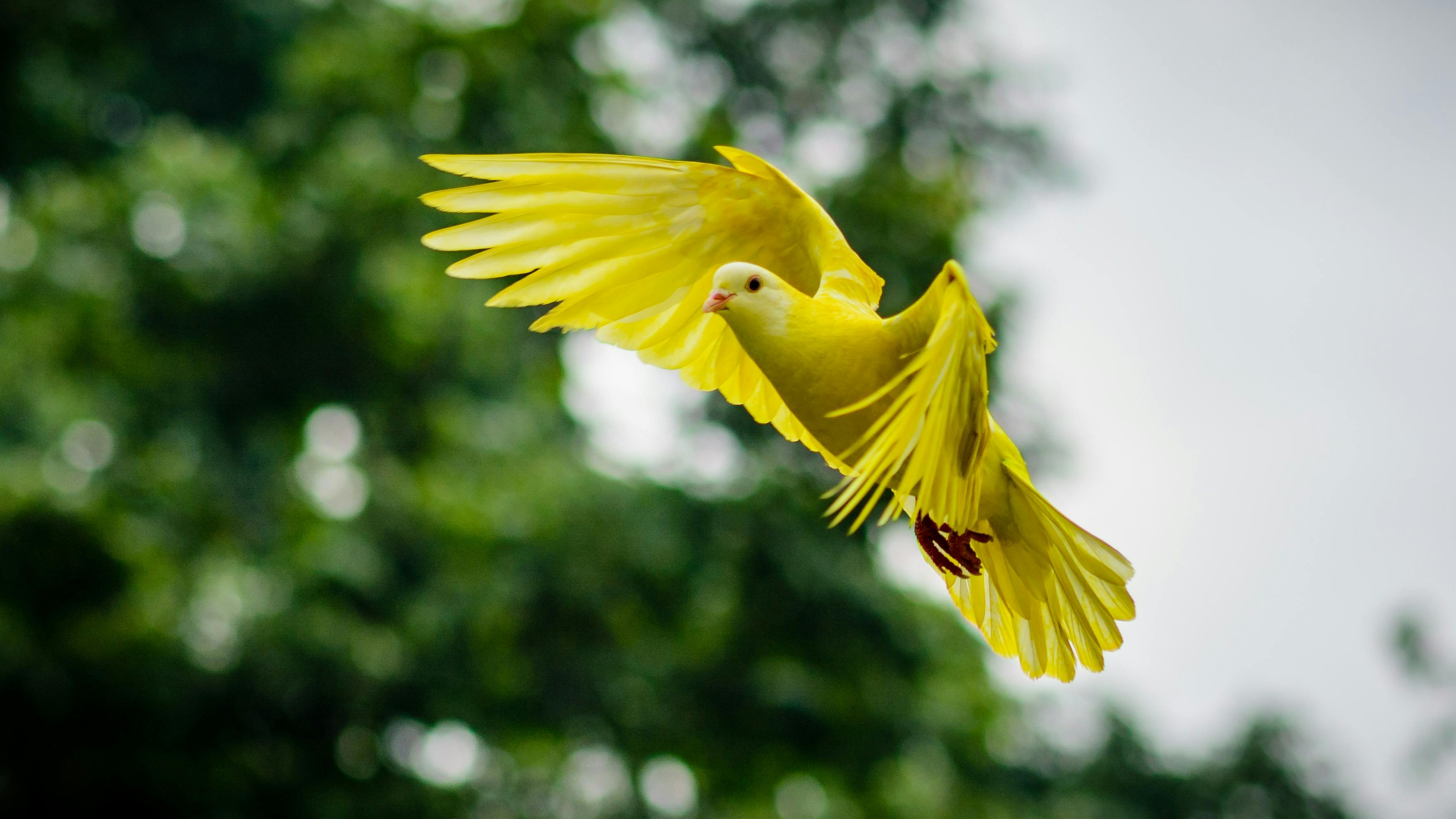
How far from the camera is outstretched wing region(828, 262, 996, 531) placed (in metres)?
1.14

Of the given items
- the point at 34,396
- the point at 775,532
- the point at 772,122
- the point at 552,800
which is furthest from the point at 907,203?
the point at 34,396

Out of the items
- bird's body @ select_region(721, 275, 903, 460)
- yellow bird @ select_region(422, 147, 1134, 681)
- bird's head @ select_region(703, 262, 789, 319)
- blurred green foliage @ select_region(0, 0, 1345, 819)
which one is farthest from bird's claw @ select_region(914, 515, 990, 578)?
blurred green foliage @ select_region(0, 0, 1345, 819)

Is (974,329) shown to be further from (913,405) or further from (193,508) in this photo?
(193,508)

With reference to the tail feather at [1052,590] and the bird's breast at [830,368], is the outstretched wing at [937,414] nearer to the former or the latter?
the bird's breast at [830,368]

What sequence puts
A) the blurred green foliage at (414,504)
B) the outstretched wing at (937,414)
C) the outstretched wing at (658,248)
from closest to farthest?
the outstretched wing at (937,414) < the outstretched wing at (658,248) < the blurred green foliage at (414,504)

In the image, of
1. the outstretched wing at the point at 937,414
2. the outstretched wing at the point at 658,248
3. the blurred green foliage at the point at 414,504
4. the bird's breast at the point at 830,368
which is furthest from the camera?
the blurred green foliage at the point at 414,504

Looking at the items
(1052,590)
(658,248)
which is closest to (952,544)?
(1052,590)

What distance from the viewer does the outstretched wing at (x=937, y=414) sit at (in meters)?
1.14

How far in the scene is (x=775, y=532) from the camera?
28.3 feet

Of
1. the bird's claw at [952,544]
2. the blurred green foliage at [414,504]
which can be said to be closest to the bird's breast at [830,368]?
the bird's claw at [952,544]

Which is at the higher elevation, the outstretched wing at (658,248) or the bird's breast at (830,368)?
the outstretched wing at (658,248)

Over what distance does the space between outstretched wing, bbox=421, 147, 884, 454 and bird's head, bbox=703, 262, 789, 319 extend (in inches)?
6.0

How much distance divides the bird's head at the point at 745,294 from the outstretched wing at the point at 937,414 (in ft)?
0.46

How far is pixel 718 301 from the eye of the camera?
134 cm
